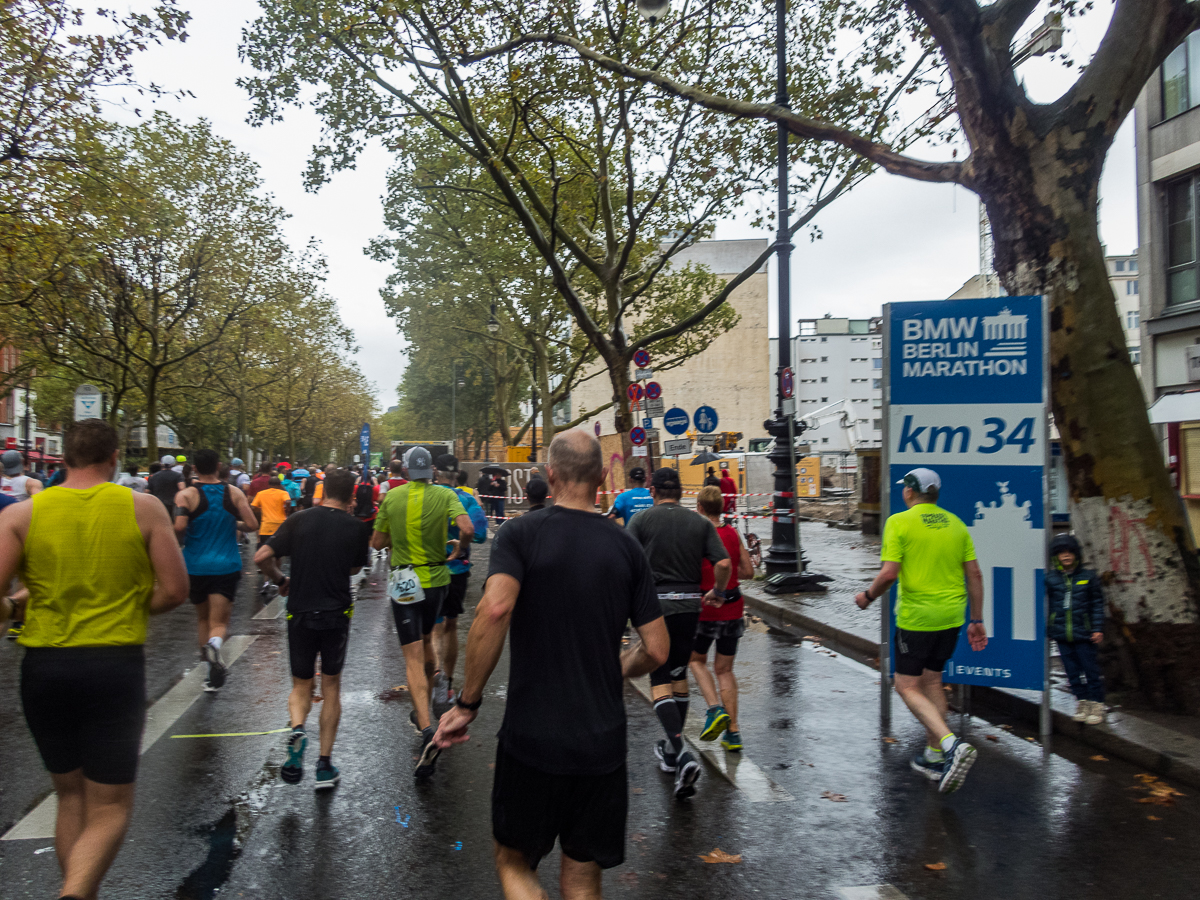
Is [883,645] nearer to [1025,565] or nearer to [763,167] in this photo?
[1025,565]

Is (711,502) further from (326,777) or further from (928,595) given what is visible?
(326,777)

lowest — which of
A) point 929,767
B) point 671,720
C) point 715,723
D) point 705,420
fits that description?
point 929,767

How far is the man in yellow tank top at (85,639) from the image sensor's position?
3404 mm

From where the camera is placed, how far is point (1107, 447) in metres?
7.23

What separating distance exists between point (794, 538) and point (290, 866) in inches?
439

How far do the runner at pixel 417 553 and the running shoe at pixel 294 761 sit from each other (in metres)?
0.82

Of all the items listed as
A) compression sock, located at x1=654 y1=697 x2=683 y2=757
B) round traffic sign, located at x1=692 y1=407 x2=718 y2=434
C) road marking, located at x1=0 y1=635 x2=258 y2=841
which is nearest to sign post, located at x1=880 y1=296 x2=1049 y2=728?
compression sock, located at x1=654 y1=697 x2=683 y2=757

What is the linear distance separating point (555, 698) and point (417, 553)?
11.4 ft

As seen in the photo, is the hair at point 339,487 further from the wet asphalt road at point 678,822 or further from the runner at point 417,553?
the wet asphalt road at point 678,822

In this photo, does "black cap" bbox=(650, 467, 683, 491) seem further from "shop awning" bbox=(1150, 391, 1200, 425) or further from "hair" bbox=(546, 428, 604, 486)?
"shop awning" bbox=(1150, 391, 1200, 425)

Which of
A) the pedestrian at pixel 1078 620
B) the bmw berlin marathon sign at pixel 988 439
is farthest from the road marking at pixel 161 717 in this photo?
the pedestrian at pixel 1078 620

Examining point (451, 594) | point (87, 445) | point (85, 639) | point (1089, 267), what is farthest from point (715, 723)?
point (1089, 267)

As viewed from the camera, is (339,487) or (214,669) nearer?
(339,487)

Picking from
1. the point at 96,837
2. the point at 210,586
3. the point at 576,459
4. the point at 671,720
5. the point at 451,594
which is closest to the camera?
the point at 576,459
